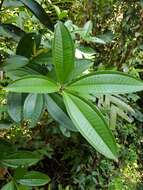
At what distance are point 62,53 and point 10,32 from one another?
258 mm

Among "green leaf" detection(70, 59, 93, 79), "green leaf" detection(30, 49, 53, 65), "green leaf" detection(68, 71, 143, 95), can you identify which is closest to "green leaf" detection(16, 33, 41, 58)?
"green leaf" detection(30, 49, 53, 65)

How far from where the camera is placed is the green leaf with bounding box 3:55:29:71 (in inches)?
34.8

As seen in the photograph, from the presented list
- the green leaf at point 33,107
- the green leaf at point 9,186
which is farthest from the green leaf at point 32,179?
the green leaf at point 33,107

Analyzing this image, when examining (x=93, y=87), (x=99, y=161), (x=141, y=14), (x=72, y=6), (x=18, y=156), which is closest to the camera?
(x=93, y=87)

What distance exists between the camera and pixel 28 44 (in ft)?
3.06

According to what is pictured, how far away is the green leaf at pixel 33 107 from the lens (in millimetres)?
830

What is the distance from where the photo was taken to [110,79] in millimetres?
727

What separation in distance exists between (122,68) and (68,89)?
159 centimetres

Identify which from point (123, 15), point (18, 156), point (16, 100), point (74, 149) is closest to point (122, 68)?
point (123, 15)

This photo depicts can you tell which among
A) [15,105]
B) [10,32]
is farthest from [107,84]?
[10,32]

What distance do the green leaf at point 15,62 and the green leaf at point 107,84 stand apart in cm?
20

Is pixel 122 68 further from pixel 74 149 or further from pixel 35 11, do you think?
pixel 35 11

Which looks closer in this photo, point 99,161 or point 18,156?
point 18,156

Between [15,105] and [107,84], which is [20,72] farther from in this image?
[107,84]
